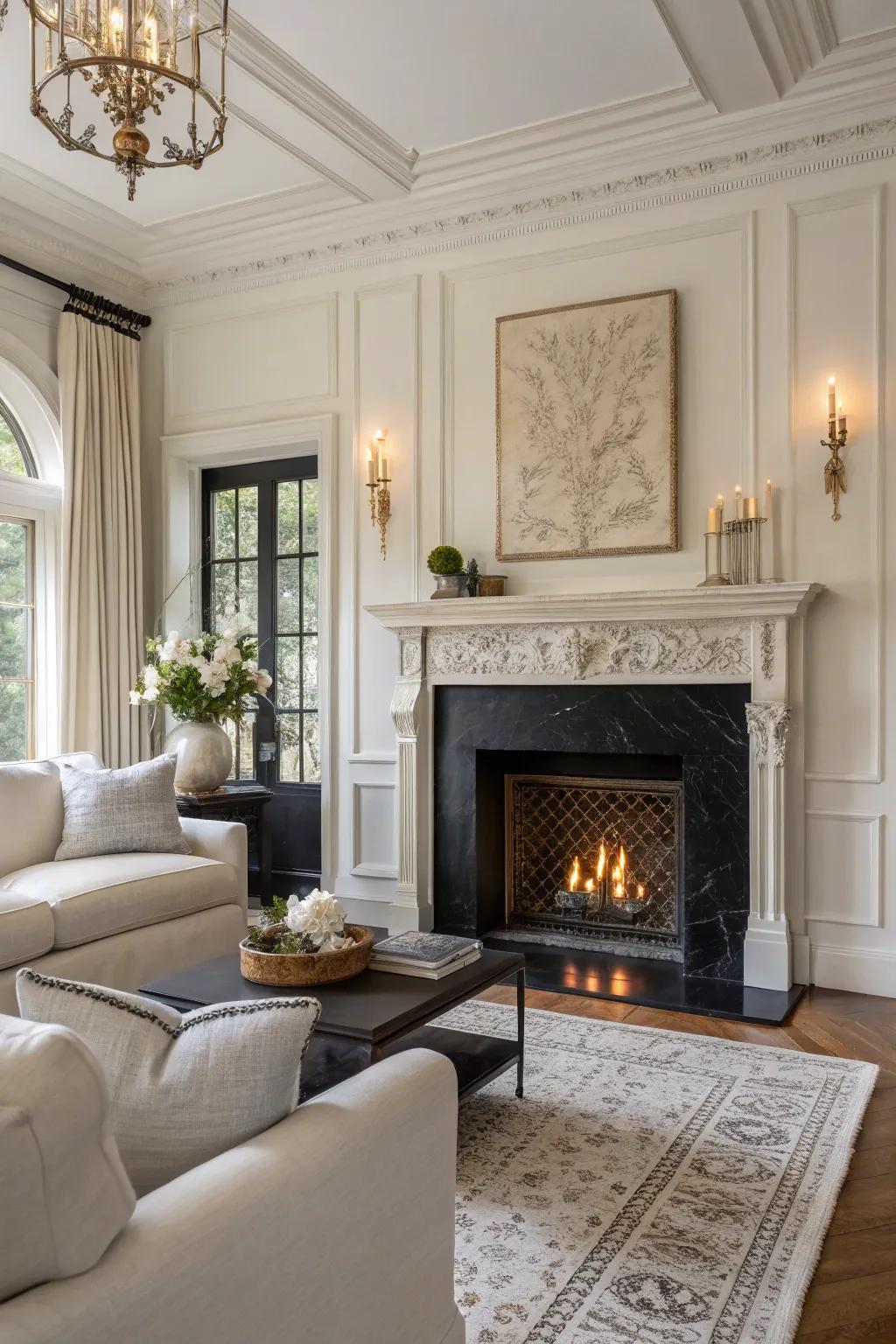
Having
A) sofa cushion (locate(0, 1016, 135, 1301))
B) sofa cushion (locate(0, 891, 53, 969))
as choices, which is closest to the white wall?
sofa cushion (locate(0, 891, 53, 969))

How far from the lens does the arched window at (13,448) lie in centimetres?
506

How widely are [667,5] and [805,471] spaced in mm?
1670

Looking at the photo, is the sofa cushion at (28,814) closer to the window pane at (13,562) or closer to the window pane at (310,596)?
the window pane at (13,562)

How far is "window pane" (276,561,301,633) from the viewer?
542cm

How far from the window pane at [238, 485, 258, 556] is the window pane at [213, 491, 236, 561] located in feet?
0.17

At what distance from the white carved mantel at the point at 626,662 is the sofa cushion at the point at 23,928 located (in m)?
1.86

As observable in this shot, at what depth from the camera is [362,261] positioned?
16.5ft

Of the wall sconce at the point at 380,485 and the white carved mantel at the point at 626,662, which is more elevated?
the wall sconce at the point at 380,485

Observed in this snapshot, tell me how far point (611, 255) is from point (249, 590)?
250 cm

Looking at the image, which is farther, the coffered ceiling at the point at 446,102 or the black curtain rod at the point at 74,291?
the black curtain rod at the point at 74,291

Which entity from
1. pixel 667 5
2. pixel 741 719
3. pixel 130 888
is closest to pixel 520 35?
pixel 667 5

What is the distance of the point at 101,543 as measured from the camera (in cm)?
530

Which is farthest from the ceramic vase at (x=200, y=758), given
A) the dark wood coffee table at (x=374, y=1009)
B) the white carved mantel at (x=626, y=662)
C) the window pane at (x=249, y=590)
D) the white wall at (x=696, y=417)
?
the dark wood coffee table at (x=374, y=1009)

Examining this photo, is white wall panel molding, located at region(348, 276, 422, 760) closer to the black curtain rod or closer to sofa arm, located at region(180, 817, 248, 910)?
sofa arm, located at region(180, 817, 248, 910)
